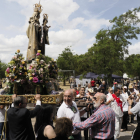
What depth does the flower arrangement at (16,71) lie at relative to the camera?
18.1 feet

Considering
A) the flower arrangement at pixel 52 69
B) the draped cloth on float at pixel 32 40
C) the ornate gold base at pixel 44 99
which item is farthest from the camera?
the draped cloth on float at pixel 32 40

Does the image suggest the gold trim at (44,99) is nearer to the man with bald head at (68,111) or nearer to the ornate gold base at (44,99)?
the ornate gold base at (44,99)

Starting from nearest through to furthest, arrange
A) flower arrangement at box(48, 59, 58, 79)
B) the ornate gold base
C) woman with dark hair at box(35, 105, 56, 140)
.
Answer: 1. woman with dark hair at box(35, 105, 56, 140)
2. the ornate gold base
3. flower arrangement at box(48, 59, 58, 79)

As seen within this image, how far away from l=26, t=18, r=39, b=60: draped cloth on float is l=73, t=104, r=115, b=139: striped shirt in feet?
17.0

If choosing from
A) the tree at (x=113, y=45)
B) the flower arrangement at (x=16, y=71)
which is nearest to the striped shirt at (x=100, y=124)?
the flower arrangement at (x=16, y=71)

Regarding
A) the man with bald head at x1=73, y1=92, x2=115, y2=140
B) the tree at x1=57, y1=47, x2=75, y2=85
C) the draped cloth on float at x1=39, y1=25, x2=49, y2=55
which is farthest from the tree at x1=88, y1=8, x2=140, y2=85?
the tree at x1=57, y1=47, x2=75, y2=85

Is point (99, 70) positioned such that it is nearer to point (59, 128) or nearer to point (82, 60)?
point (82, 60)

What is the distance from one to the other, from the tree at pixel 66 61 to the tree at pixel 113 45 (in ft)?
62.3

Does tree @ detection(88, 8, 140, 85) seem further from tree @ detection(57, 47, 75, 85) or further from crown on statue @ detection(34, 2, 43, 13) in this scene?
tree @ detection(57, 47, 75, 85)

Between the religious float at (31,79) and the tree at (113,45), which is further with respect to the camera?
the tree at (113,45)

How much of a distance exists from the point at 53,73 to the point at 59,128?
4.39m

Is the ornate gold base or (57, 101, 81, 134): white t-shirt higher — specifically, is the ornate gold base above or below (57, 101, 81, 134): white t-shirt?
above

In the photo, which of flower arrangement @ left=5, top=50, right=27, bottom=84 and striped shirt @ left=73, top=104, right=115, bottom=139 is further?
flower arrangement @ left=5, top=50, right=27, bottom=84

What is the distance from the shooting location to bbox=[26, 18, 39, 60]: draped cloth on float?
7488 mm
